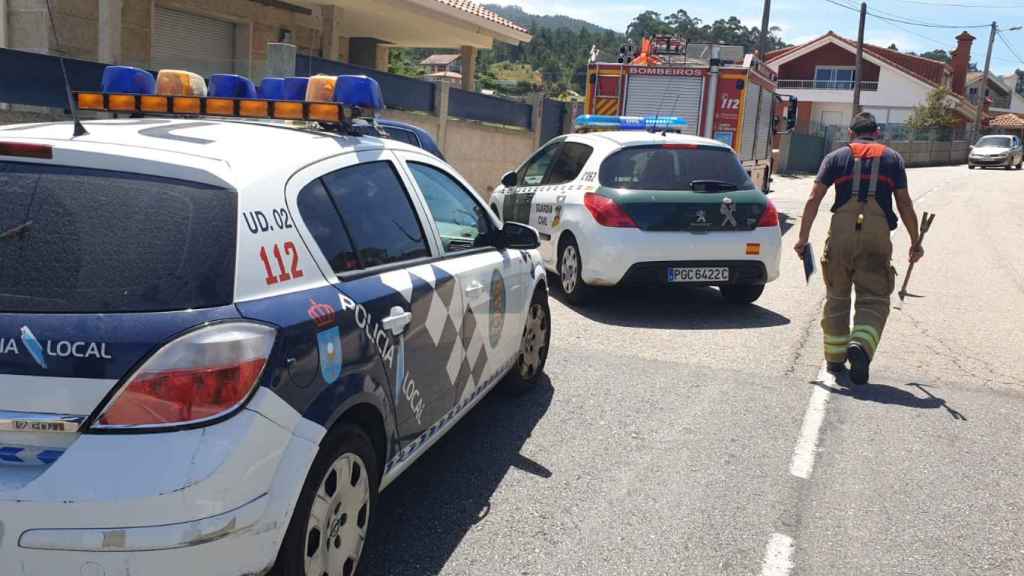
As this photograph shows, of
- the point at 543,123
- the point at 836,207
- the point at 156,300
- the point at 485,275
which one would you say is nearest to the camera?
the point at 156,300

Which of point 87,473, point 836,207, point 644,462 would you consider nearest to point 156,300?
point 87,473

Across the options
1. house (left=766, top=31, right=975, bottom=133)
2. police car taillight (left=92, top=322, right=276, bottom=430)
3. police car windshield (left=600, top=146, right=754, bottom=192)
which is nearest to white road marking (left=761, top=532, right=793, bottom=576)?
police car taillight (left=92, top=322, right=276, bottom=430)

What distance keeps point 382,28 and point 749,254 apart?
1431cm

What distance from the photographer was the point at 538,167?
9.62 metres

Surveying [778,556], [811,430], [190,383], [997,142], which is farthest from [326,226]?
[997,142]

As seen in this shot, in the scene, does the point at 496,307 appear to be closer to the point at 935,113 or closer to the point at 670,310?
the point at 670,310

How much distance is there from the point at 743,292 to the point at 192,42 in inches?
405

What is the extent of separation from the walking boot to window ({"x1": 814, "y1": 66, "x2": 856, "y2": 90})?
6012 centimetres

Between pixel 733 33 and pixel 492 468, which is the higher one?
pixel 733 33

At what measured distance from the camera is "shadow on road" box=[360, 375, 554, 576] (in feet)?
11.8

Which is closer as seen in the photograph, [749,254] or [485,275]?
[485,275]

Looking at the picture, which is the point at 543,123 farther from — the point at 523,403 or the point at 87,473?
the point at 87,473

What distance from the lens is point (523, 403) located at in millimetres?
5570

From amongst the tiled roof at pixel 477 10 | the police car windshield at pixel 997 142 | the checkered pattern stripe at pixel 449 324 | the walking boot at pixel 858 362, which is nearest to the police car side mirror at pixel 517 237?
the checkered pattern stripe at pixel 449 324
